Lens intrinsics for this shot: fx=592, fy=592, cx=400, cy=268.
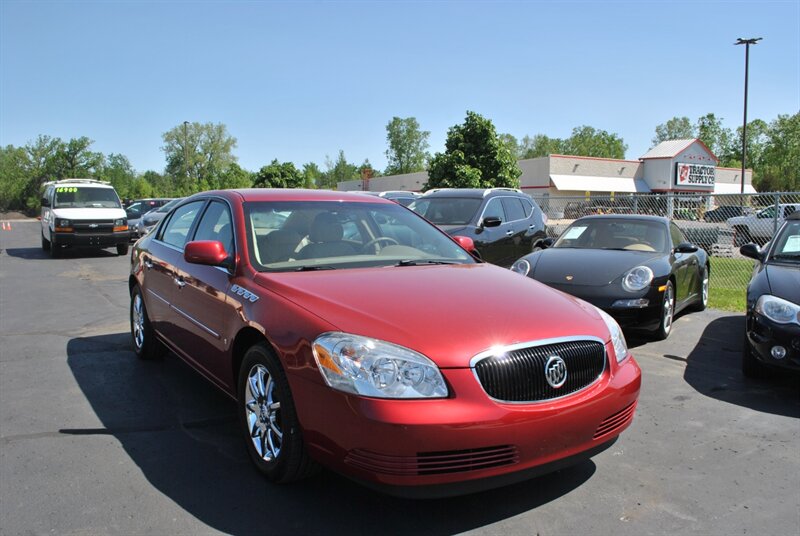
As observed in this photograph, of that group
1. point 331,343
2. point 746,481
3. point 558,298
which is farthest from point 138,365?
point 746,481

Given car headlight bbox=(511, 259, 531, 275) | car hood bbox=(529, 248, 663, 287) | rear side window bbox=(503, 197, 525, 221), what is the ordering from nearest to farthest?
car hood bbox=(529, 248, 663, 287) < car headlight bbox=(511, 259, 531, 275) < rear side window bbox=(503, 197, 525, 221)

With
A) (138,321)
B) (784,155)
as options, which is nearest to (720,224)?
(138,321)

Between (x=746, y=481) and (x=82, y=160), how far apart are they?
94.6 meters

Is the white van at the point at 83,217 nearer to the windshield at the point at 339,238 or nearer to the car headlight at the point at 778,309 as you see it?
the windshield at the point at 339,238

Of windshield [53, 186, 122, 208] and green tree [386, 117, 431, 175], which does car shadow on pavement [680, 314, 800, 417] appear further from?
green tree [386, 117, 431, 175]

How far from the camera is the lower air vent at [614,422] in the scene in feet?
9.66

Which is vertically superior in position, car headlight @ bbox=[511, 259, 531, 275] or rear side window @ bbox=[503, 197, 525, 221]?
rear side window @ bbox=[503, 197, 525, 221]

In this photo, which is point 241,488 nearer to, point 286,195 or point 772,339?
point 286,195

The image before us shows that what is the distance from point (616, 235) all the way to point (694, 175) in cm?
5134

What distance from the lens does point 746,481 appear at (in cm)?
329

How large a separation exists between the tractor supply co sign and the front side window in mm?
53811

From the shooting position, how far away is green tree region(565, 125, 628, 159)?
356ft

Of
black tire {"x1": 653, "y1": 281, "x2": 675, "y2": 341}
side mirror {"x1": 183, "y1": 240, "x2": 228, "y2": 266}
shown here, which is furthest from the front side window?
black tire {"x1": 653, "y1": 281, "x2": 675, "y2": 341}

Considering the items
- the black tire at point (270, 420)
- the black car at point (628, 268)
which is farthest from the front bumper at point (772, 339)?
the black tire at point (270, 420)
